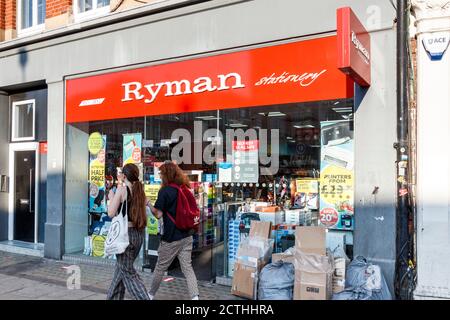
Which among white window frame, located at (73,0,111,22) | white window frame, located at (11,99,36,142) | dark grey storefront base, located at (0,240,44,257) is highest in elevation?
white window frame, located at (73,0,111,22)

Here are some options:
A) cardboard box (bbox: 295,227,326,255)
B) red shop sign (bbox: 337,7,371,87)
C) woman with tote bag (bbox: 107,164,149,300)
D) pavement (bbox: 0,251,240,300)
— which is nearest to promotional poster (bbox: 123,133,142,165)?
pavement (bbox: 0,251,240,300)

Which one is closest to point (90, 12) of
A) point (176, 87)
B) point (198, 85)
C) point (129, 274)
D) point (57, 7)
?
point (57, 7)

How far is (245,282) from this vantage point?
5711 mm

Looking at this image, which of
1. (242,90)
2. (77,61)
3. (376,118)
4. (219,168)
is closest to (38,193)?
(77,61)

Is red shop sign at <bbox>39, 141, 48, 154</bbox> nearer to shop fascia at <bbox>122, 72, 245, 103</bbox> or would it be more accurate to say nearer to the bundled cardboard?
shop fascia at <bbox>122, 72, 245, 103</bbox>

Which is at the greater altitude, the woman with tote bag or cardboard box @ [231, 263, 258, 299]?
the woman with tote bag

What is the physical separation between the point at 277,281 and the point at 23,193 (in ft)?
22.7

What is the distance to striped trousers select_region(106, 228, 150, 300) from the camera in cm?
507

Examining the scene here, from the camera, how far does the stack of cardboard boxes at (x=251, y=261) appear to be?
5641mm

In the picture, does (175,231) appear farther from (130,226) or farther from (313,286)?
(313,286)

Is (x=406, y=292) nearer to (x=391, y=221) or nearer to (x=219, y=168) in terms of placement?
(x=391, y=221)

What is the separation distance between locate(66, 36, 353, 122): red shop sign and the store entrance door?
1.84 meters

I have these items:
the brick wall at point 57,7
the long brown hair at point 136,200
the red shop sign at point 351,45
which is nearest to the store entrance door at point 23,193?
the brick wall at point 57,7

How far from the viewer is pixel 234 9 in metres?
6.79
